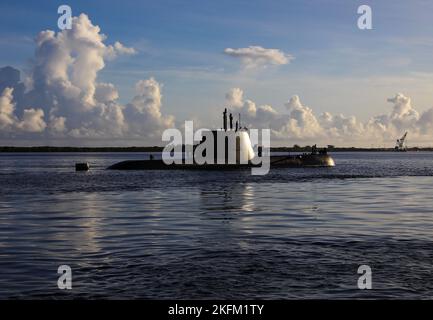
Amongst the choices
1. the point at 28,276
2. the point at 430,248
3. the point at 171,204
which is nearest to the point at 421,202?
the point at 171,204

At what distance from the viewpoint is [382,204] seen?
3538 cm

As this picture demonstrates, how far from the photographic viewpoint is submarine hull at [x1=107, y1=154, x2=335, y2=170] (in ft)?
271

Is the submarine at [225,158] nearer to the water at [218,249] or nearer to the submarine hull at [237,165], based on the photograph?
the submarine hull at [237,165]

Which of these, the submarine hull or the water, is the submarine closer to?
the submarine hull

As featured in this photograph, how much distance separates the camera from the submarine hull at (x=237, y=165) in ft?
271

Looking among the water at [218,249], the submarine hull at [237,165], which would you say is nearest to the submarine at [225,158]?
the submarine hull at [237,165]

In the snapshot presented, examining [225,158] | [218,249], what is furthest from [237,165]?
[218,249]

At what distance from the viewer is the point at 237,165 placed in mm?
81312

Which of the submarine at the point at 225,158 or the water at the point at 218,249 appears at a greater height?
the submarine at the point at 225,158

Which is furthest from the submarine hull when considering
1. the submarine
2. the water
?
the water

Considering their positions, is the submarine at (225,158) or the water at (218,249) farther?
the submarine at (225,158)

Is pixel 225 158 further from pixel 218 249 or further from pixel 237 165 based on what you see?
pixel 218 249

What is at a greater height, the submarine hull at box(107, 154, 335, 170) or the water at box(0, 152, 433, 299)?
the submarine hull at box(107, 154, 335, 170)
